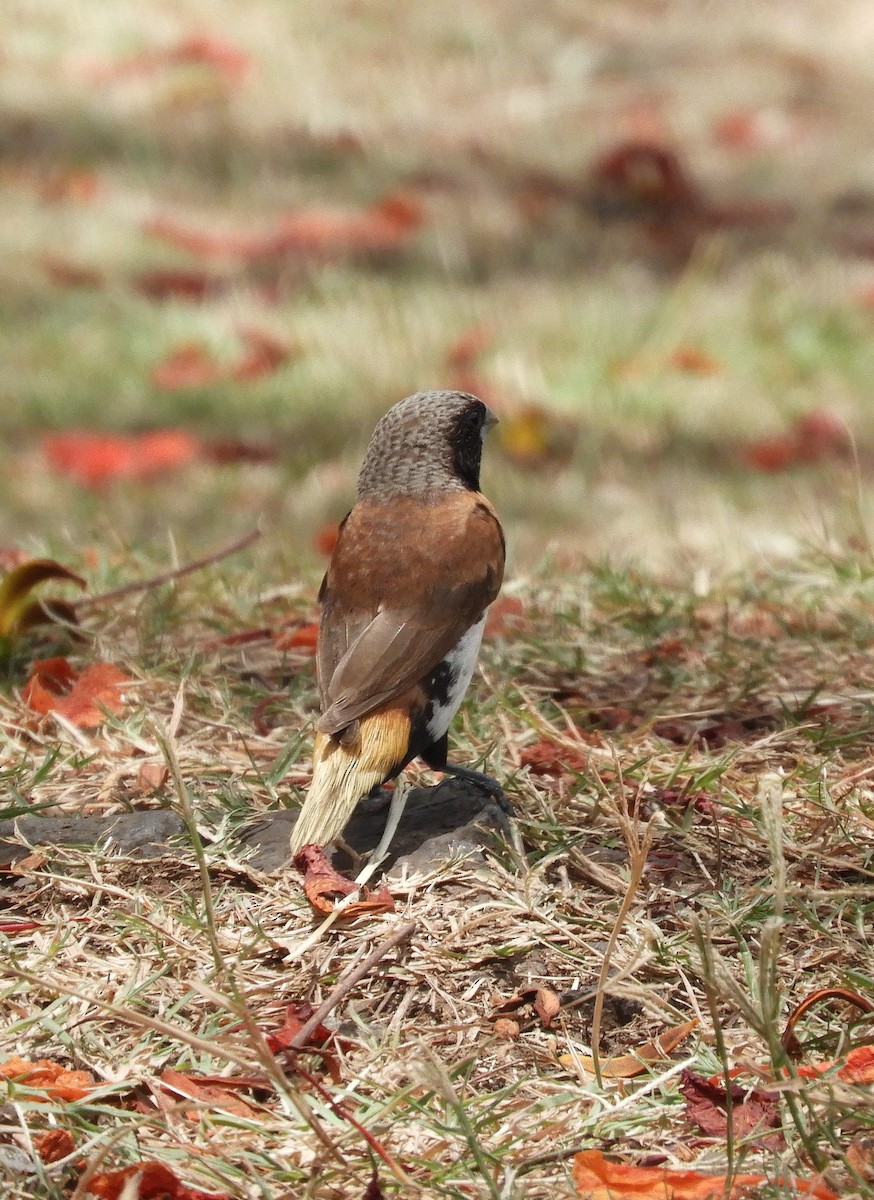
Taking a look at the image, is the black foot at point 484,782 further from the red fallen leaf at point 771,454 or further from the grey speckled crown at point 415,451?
the red fallen leaf at point 771,454

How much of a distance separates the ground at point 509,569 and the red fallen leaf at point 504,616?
27 mm

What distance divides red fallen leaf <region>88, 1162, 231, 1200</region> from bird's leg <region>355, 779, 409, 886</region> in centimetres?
75

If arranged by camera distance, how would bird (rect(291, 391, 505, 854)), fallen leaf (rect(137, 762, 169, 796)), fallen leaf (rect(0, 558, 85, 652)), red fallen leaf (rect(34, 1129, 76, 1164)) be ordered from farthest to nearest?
fallen leaf (rect(0, 558, 85, 652))
fallen leaf (rect(137, 762, 169, 796))
bird (rect(291, 391, 505, 854))
red fallen leaf (rect(34, 1129, 76, 1164))

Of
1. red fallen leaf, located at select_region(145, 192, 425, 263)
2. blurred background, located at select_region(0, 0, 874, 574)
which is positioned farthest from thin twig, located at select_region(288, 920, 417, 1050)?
red fallen leaf, located at select_region(145, 192, 425, 263)

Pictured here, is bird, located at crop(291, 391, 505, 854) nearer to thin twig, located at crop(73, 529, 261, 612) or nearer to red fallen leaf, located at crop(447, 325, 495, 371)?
thin twig, located at crop(73, 529, 261, 612)

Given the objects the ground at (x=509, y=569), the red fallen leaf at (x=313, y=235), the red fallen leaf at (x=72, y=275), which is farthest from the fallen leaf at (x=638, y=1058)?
the red fallen leaf at (x=313, y=235)

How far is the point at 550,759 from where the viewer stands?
135 inches

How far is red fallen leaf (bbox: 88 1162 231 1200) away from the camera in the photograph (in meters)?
2.23

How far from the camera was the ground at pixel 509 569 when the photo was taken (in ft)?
8.01

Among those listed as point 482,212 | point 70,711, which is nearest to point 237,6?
point 482,212

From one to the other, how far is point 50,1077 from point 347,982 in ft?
1.57

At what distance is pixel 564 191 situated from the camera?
30.8ft

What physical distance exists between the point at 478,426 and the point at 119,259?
5.30m

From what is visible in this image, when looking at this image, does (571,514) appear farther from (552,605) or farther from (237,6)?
(237,6)
